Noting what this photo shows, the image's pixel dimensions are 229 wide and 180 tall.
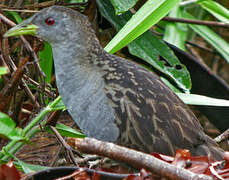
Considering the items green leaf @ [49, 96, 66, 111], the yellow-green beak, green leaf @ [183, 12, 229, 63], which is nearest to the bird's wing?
green leaf @ [49, 96, 66, 111]

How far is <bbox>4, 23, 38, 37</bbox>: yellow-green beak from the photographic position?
4.98 ft

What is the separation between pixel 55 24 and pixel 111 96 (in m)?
0.35

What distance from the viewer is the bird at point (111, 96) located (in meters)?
1.48

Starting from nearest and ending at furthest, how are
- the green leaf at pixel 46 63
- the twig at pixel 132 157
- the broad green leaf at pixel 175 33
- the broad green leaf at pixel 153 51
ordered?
the twig at pixel 132 157, the green leaf at pixel 46 63, the broad green leaf at pixel 153 51, the broad green leaf at pixel 175 33

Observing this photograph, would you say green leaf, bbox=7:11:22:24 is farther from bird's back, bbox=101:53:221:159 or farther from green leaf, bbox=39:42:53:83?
bird's back, bbox=101:53:221:159

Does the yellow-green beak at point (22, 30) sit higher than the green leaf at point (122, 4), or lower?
higher

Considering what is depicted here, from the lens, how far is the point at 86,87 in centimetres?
152

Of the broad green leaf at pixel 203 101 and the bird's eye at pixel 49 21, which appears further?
the broad green leaf at pixel 203 101

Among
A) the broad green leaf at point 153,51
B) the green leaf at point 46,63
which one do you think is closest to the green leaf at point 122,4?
the broad green leaf at point 153,51

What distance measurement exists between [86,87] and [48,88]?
1.67ft

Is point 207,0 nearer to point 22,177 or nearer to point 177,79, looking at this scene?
point 177,79

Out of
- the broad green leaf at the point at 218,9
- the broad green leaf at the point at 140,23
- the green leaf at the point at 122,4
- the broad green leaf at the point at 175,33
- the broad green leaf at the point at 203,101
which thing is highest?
the green leaf at the point at 122,4

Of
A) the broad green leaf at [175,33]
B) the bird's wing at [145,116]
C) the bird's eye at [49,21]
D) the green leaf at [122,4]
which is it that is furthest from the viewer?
the broad green leaf at [175,33]

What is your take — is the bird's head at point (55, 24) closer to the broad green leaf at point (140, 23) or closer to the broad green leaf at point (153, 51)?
the broad green leaf at point (140, 23)
